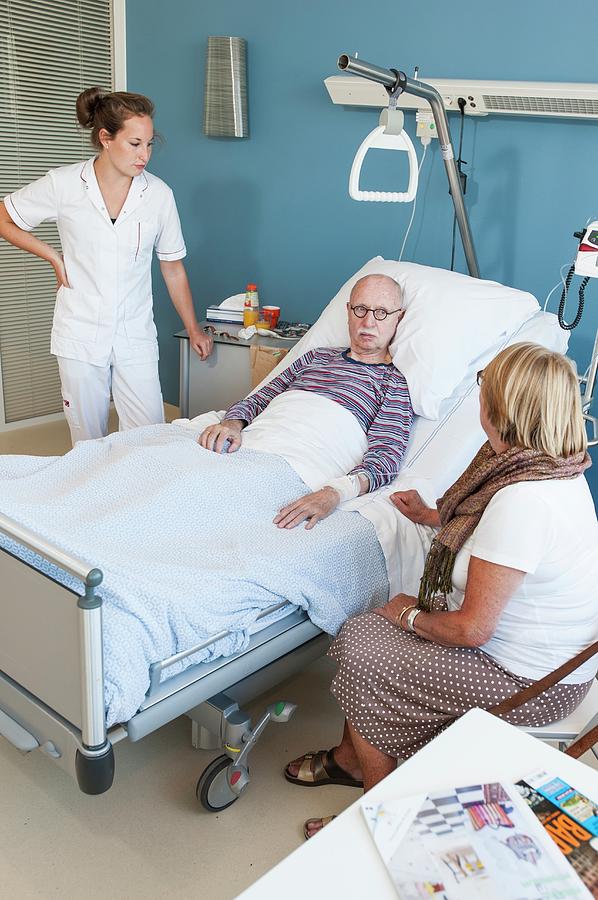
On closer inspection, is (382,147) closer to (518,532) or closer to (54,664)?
(518,532)

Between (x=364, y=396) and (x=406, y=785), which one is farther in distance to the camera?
(x=364, y=396)

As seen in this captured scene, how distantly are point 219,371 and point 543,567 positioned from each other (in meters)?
1.88

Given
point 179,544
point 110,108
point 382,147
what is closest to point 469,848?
point 179,544

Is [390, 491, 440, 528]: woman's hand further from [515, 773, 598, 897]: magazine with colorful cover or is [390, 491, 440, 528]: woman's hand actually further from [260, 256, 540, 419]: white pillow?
[515, 773, 598, 897]: magazine with colorful cover

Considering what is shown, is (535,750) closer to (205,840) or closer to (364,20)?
(205,840)

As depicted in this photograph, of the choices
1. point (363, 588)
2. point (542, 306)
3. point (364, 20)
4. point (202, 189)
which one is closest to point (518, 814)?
point (363, 588)

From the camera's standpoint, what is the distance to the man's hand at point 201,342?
3.04m

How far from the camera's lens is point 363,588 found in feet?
6.42

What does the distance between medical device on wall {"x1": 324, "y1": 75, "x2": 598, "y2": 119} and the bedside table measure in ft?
3.05

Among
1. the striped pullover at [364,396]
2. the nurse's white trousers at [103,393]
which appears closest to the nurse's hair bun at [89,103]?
the nurse's white trousers at [103,393]

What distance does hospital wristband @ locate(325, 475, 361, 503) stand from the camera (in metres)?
2.09

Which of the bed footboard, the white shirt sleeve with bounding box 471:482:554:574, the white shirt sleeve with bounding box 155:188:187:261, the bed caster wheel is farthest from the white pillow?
the bed footboard

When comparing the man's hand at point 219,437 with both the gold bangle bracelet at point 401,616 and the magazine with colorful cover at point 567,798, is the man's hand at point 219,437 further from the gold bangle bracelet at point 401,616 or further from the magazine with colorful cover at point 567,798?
the magazine with colorful cover at point 567,798

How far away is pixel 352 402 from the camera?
2396 millimetres
